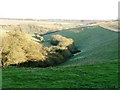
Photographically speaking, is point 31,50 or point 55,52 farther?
point 55,52

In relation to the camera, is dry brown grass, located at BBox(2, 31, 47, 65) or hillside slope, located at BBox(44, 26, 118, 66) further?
dry brown grass, located at BBox(2, 31, 47, 65)

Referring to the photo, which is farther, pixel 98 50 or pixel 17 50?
pixel 98 50

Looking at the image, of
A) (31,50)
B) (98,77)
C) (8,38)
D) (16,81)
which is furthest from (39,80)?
(31,50)

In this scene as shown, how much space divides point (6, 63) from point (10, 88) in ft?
118

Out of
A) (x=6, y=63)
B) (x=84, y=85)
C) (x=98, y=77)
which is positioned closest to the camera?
(x=84, y=85)

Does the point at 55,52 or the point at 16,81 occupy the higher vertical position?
the point at 16,81

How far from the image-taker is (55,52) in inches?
3086

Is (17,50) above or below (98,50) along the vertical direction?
above

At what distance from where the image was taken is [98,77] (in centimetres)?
2439

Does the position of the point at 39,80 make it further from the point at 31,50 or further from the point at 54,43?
the point at 54,43

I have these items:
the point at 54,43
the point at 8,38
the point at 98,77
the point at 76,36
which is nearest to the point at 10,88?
the point at 98,77

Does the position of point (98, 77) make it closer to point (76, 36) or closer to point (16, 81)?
point (16, 81)

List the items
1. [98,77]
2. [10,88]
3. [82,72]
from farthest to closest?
[82,72] → [98,77] → [10,88]

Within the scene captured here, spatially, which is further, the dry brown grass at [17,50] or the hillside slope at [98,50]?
the dry brown grass at [17,50]
